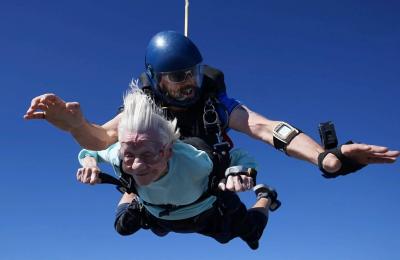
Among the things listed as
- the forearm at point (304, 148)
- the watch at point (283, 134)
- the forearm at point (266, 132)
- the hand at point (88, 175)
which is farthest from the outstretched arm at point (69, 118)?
the forearm at point (304, 148)

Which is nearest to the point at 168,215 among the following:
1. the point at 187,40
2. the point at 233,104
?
the point at 233,104

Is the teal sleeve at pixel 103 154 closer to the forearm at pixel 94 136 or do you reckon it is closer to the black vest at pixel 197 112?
the forearm at pixel 94 136

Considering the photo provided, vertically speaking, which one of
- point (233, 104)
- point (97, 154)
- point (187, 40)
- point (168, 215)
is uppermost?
point (187, 40)

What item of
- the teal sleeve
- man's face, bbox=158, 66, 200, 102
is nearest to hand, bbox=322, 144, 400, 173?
man's face, bbox=158, 66, 200, 102

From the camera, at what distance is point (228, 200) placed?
587 centimetres

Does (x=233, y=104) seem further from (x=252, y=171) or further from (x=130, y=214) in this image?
(x=130, y=214)

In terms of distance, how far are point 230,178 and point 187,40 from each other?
1610mm

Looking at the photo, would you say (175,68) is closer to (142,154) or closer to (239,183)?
(142,154)

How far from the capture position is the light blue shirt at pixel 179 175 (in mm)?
5270

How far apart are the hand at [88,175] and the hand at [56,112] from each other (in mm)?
383

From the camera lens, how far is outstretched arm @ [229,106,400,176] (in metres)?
4.34

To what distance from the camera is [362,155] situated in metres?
4.45

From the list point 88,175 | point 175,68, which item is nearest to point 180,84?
point 175,68

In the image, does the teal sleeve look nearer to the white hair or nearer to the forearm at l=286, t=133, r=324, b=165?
the white hair
